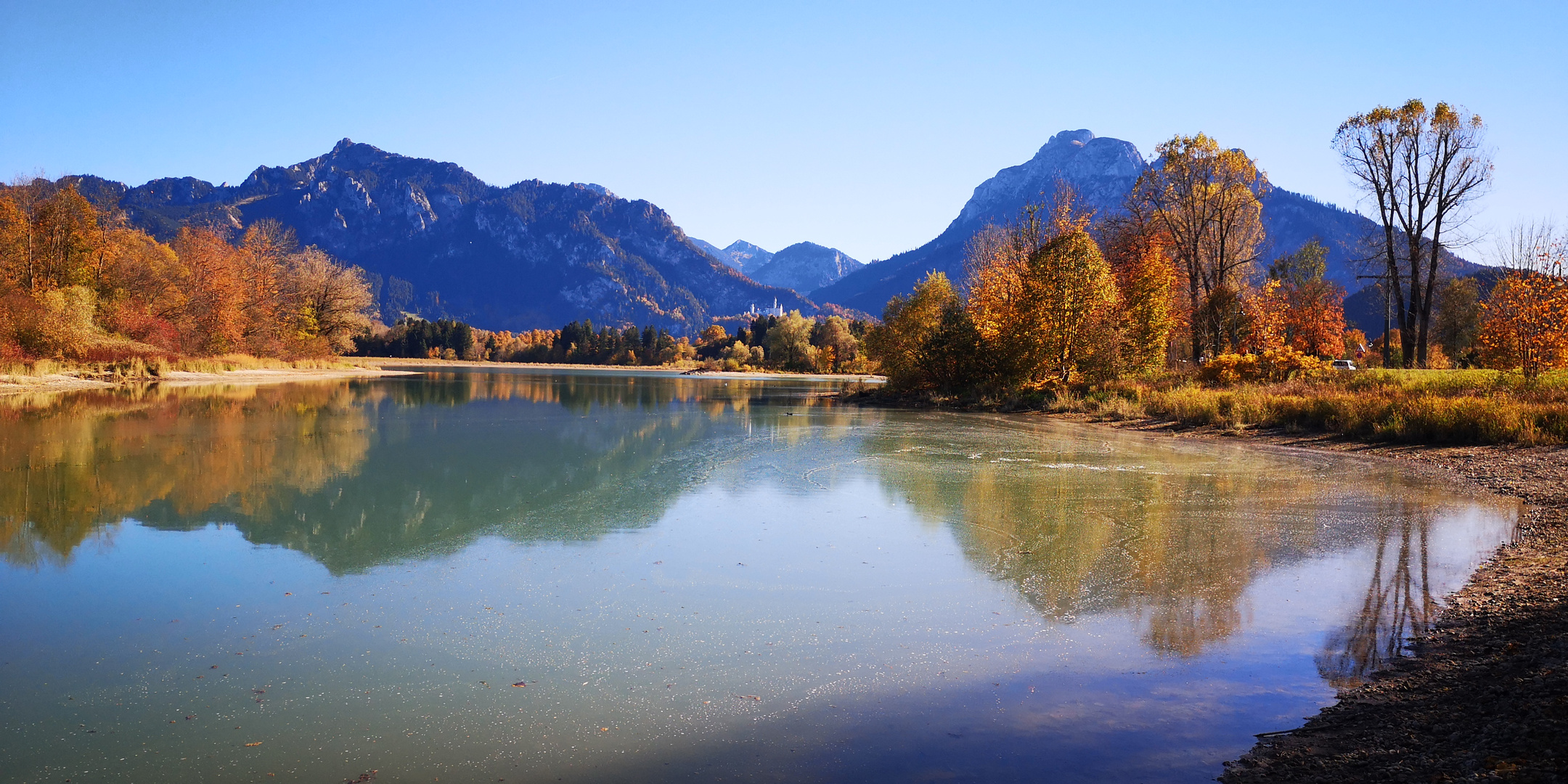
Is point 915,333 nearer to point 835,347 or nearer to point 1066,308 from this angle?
point 1066,308

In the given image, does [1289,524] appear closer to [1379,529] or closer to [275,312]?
[1379,529]

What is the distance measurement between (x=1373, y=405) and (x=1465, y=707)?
53.8ft

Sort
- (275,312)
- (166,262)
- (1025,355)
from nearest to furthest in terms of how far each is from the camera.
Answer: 1. (1025,355)
2. (166,262)
3. (275,312)

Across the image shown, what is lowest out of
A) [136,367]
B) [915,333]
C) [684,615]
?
[684,615]

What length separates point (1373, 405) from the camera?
667 inches

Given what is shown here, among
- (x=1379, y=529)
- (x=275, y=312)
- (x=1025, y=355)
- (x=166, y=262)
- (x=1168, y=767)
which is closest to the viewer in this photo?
(x=1168, y=767)

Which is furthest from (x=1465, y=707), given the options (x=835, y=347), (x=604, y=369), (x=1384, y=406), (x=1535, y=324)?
(x=604, y=369)

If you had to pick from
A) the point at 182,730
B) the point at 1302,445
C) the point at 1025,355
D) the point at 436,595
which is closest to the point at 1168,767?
the point at 182,730

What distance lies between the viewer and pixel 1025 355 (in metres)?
29.4

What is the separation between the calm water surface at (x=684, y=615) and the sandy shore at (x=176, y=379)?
883 inches

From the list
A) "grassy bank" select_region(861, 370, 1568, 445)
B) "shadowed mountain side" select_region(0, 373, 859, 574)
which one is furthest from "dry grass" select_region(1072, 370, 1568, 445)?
"shadowed mountain side" select_region(0, 373, 859, 574)

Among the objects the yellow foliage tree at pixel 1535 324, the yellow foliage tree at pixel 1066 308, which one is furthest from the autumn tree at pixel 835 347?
the yellow foliage tree at pixel 1535 324

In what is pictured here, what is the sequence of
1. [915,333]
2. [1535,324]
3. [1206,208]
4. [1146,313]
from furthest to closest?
[915,333]
[1206,208]
[1146,313]
[1535,324]

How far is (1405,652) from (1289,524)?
4.51 m
